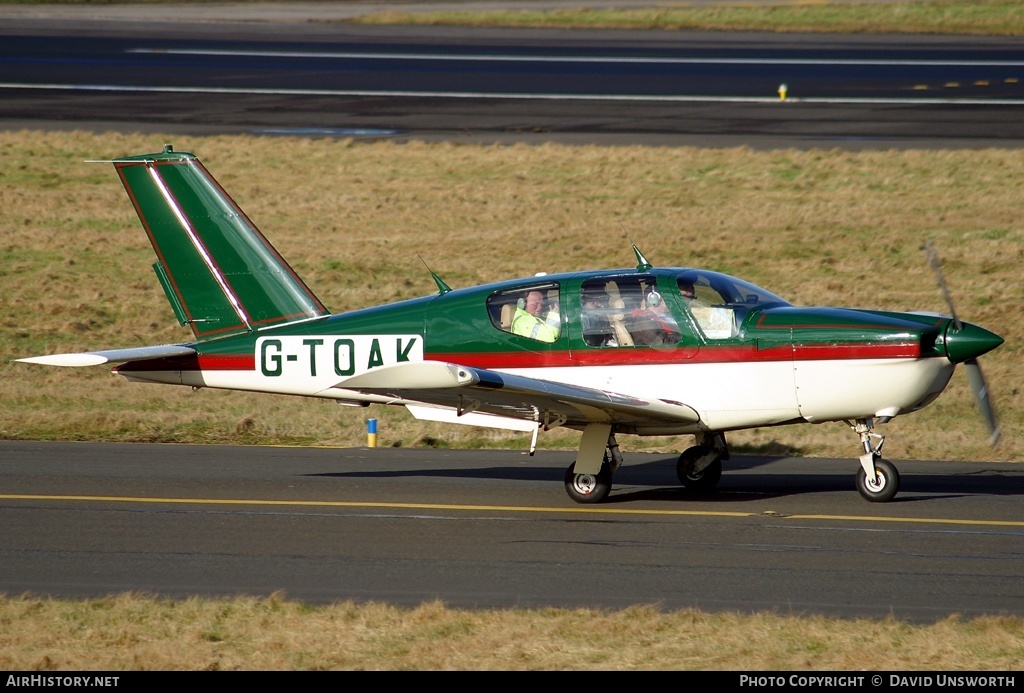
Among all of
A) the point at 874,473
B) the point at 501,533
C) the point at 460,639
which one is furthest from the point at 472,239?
the point at 460,639

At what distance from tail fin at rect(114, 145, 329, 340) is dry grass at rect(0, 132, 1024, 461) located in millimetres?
3046

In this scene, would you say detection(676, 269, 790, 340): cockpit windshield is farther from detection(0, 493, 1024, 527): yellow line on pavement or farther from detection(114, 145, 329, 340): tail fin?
detection(114, 145, 329, 340): tail fin

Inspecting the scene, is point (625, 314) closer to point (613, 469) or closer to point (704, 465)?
point (613, 469)

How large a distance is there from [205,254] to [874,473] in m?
7.13

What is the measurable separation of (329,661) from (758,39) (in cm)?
4341

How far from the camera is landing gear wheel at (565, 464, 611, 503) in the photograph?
12359mm

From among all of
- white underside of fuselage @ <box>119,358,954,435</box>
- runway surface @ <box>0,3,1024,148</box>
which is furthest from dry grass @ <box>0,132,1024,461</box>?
white underside of fuselage @ <box>119,358,954,435</box>

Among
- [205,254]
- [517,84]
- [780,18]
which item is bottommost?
[205,254]

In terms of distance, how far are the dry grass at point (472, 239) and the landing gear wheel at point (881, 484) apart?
3204 mm

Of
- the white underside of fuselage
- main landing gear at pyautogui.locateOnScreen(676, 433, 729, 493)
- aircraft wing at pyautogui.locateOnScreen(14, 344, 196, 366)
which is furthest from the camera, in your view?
main landing gear at pyautogui.locateOnScreen(676, 433, 729, 493)

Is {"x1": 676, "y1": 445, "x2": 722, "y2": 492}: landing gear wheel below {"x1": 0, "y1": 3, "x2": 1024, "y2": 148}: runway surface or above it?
below

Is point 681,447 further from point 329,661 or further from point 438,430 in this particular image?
point 329,661

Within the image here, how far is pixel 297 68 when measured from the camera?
41.8 metres

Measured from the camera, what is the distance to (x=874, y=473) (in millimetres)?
12125
